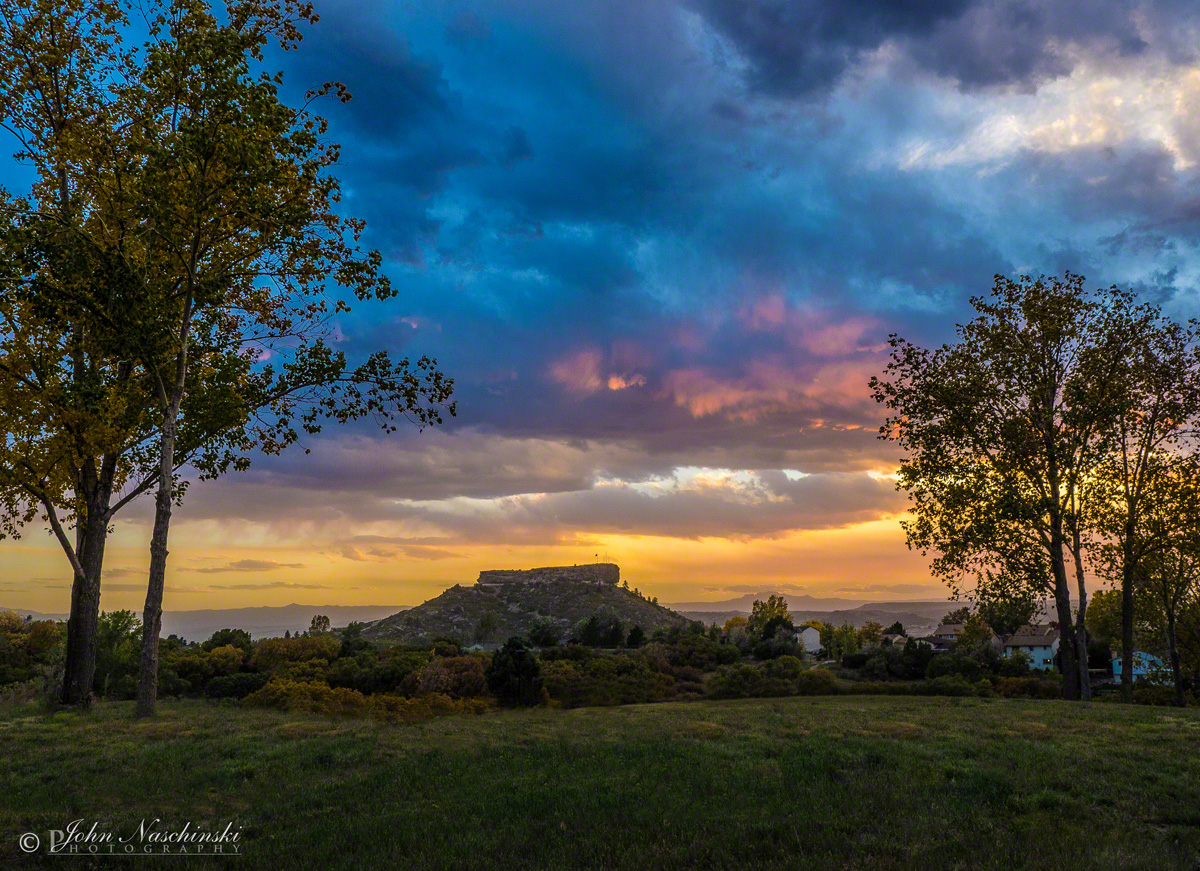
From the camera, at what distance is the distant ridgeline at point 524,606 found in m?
100

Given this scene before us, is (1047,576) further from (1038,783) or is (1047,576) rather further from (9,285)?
(9,285)

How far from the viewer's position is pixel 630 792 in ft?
31.7

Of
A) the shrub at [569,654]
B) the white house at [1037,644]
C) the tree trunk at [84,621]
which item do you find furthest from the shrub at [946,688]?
the white house at [1037,644]

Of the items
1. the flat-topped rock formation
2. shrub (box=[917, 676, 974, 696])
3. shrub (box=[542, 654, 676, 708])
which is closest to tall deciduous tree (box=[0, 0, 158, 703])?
shrub (box=[542, 654, 676, 708])

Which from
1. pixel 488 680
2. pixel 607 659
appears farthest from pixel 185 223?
pixel 607 659

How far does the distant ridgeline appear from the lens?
10000cm

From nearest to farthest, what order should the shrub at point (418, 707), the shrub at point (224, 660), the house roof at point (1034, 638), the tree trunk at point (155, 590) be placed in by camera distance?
the tree trunk at point (155, 590) → the shrub at point (418, 707) → the shrub at point (224, 660) → the house roof at point (1034, 638)

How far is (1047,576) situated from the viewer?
28203mm

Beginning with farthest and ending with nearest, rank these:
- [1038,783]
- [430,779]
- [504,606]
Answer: [504,606]
[430,779]
[1038,783]

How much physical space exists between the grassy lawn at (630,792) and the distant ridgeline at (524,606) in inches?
2787

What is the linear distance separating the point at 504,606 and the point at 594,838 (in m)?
124

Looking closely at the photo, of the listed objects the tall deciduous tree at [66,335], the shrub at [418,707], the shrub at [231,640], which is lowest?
the shrub at [231,640]

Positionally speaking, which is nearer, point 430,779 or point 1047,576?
point 430,779

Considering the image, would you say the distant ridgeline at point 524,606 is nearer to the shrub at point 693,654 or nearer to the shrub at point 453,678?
the shrub at point 693,654
